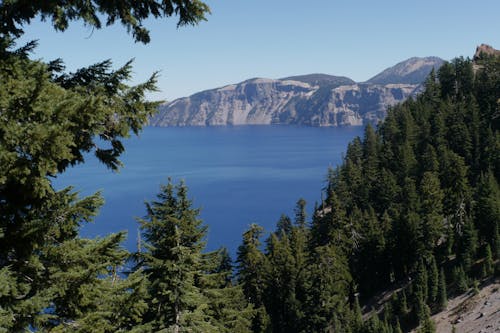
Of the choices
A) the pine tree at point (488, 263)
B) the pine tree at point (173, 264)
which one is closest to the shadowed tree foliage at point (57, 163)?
the pine tree at point (173, 264)

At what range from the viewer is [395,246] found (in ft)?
213

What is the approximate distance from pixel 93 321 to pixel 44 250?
1.60m

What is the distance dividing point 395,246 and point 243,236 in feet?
80.0

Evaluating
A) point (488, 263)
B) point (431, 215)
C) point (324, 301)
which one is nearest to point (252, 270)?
point (324, 301)

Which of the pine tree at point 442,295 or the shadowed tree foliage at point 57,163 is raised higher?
the shadowed tree foliage at point 57,163

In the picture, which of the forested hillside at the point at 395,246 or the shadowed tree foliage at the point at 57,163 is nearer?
the shadowed tree foliage at the point at 57,163

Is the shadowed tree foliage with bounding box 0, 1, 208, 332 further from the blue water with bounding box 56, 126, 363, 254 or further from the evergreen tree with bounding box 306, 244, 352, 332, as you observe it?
the blue water with bounding box 56, 126, 363, 254

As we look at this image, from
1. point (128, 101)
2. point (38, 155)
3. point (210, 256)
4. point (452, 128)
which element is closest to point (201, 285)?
point (210, 256)

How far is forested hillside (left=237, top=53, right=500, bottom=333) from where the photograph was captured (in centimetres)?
5294

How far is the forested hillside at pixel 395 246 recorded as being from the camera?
5294 cm

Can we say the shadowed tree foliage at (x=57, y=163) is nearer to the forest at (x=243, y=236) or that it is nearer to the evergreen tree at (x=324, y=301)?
the forest at (x=243, y=236)

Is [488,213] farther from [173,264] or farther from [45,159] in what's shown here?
[45,159]

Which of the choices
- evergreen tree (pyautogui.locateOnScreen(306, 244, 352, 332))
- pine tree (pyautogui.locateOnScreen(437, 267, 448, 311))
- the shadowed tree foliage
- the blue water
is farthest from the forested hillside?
the shadowed tree foliage

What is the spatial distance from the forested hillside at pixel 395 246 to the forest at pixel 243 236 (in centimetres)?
27
